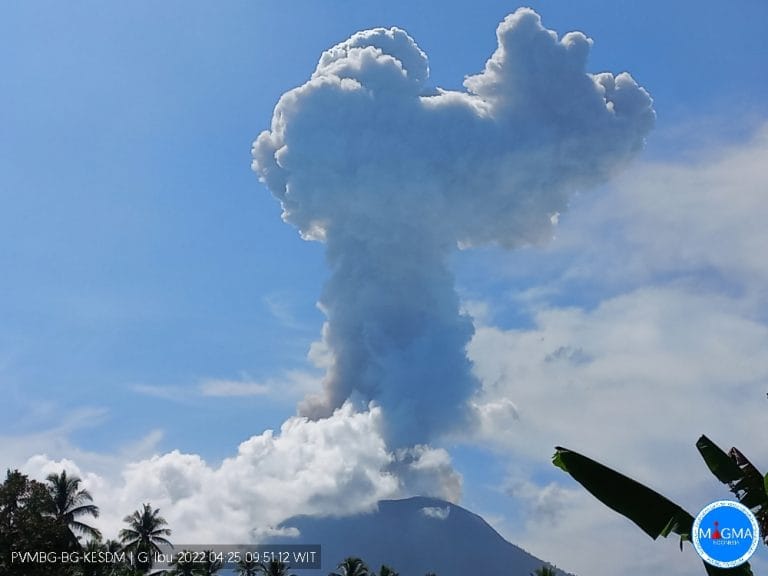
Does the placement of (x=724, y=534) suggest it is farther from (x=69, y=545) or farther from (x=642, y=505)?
(x=69, y=545)

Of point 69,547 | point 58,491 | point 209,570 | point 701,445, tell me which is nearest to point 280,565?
point 209,570

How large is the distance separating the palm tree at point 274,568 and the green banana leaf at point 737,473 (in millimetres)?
71309

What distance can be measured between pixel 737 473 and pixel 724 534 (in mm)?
1721

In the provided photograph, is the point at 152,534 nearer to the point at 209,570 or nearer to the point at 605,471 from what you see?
the point at 209,570

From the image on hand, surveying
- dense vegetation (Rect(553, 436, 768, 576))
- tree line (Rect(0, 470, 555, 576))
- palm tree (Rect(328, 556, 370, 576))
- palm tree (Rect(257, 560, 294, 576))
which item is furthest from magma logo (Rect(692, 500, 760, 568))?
palm tree (Rect(328, 556, 370, 576))

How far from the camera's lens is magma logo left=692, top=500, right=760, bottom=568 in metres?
11.8

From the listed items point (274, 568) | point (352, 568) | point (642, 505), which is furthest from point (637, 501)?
point (352, 568)

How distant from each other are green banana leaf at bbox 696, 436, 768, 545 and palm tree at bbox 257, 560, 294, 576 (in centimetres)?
7131

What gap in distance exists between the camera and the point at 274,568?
79375 millimetres

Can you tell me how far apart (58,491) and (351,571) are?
93.6 feet

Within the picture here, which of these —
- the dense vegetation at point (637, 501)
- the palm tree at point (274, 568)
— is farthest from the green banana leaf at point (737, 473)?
the palm tree at point (274, 568)

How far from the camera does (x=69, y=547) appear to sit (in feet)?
139

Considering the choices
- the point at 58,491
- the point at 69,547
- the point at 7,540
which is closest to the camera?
the point at 7,540

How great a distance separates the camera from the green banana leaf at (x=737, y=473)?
13.2 m
